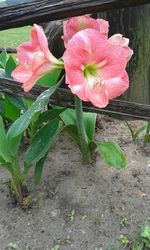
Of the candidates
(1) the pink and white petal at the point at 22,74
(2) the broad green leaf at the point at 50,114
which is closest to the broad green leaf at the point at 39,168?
(2) the broad green leaf at the point at 50,114

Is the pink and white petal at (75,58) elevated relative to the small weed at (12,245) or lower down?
elevated

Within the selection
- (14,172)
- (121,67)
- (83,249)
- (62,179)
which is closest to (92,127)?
(62,179)

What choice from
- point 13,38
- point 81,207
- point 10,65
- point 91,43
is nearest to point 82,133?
point 81,207

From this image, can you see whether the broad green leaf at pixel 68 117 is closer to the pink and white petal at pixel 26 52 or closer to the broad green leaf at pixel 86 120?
the broad green leaf at pixel 86 120

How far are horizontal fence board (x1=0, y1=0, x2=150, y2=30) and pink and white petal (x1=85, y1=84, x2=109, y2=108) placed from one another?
0.76 feet

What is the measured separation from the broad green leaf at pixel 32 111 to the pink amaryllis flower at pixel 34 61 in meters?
0.12

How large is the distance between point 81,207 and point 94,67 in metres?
0.77

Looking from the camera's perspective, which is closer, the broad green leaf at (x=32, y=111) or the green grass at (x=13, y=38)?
the broad green leaf at (x=32, y=111)

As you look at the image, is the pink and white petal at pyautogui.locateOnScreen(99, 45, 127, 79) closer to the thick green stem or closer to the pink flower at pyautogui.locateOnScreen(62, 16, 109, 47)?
the pink flower at pyautogui.locateOnScreen(62, 16, 109, 47)

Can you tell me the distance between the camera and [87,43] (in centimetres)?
117

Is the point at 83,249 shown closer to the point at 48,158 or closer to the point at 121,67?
the point at 48,158

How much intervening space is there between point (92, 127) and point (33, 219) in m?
0.49

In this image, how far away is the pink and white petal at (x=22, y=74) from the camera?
1324mm

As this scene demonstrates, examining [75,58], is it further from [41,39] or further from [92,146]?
[92,146]
